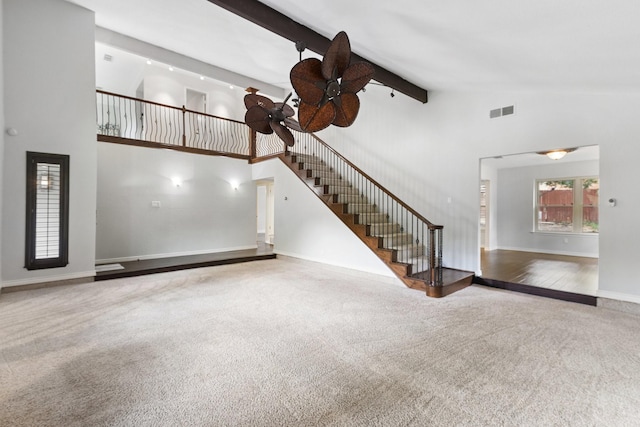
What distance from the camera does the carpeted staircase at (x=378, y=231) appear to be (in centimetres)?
488

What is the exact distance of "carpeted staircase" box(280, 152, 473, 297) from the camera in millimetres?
4879

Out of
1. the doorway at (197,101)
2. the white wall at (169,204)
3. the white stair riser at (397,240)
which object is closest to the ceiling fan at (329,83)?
the white stair riser at (397,240)

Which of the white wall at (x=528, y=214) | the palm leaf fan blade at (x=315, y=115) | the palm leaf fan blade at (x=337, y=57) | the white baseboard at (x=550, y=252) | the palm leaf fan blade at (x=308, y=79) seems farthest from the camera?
the white wall at (x=528, y=214)

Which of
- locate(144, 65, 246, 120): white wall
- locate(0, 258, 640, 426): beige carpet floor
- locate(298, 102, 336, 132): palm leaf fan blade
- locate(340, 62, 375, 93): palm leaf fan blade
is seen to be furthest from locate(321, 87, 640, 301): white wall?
locate(144, 65, 246, 120): white wall

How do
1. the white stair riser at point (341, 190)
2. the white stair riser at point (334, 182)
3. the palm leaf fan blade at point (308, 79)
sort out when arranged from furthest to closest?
1. the white stair riser at point (334, 182)
2. the white stair riser at point (341, 190)
3. the palm leaf fan blade at point (308, 79)

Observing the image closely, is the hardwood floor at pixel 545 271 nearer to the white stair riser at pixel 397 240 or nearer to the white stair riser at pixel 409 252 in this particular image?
the white stair riser at pixel 409 252

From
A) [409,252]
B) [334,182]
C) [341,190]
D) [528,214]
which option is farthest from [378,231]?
[528,214]

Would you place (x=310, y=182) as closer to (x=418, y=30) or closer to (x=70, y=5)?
(x=418, y=30)

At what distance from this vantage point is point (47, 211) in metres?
4.77

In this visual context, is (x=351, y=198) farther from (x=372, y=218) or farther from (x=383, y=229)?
(x=383, y=229)

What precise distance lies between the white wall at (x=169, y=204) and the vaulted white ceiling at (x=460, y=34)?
281 centimetres

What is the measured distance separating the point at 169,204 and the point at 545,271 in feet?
27.9

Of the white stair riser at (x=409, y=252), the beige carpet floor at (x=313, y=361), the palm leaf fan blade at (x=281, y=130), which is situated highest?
the palm leaf fan blade at (x=281, y=130)

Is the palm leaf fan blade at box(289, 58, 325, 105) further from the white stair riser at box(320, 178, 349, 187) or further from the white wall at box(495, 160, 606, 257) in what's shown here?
the white wall at box(495, 160, 606, 257)
